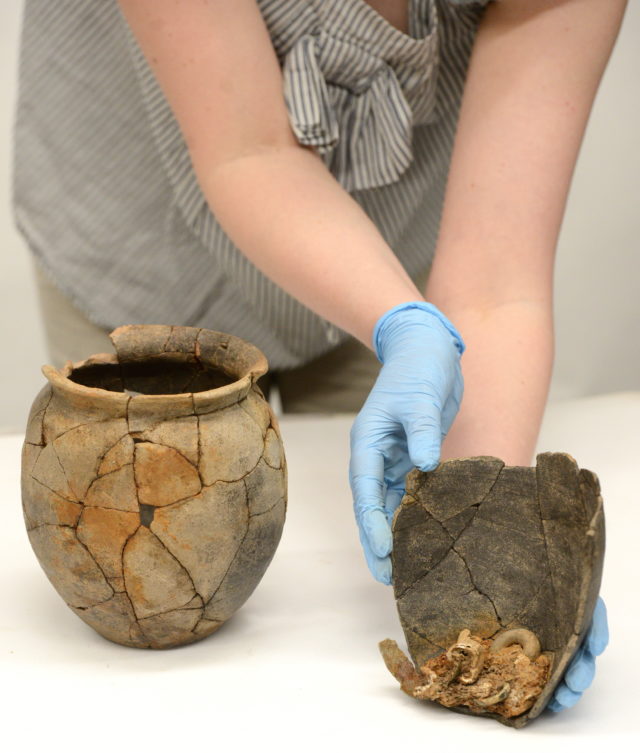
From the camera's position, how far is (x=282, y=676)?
101 cm

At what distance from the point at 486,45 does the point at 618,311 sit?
1411 mm

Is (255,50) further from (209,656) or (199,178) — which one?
(209,656)

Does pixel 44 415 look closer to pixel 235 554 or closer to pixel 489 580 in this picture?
pixel 235 554

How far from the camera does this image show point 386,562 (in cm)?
104

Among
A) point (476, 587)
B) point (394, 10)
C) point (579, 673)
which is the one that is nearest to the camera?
point (579, 673)

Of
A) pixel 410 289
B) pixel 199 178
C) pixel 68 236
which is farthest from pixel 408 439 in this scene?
pixel 68 236

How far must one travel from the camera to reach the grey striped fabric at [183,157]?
135 cm

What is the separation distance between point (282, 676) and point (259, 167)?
0.55 meters

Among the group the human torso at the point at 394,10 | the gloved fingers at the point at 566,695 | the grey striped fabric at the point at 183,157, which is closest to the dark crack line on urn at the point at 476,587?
the gloved fingers at the point at 566,695

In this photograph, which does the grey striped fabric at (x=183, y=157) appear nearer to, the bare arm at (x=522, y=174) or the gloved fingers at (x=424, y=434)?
the bare arm at (x=522, y=174)

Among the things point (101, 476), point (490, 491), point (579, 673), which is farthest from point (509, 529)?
point (101, 476)

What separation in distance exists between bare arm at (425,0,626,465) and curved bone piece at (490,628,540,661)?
0.34 m

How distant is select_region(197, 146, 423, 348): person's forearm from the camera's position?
47.0 inches

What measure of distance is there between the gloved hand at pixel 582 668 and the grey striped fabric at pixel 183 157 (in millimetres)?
645
